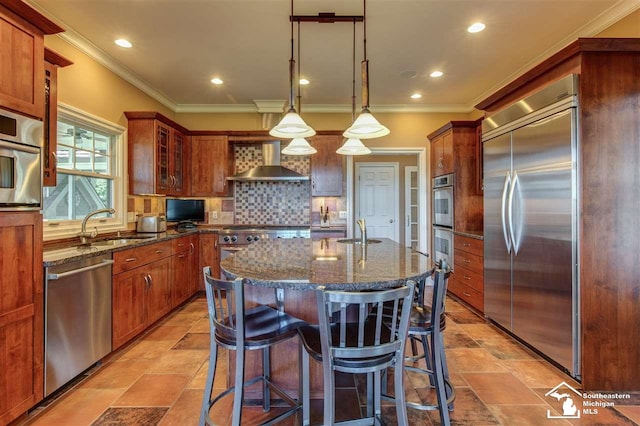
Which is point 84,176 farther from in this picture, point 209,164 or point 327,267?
point 327,267

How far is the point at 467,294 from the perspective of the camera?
396cm

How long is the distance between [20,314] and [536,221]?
3.54 meters

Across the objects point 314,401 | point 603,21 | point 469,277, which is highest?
point 603,21

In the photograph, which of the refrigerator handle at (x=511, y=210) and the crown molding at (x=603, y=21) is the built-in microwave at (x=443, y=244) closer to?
the refrigerator handle at (x=511, y=210)

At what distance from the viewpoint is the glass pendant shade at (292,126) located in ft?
7.18

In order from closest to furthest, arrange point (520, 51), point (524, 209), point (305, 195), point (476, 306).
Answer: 1. point (524, 209)
2. point (520, 51)
3. point (476, 306)
4. point (305, 195)

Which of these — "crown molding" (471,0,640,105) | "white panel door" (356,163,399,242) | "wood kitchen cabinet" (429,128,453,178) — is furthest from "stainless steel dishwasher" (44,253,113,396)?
"white panel door" (356,163,399,242)

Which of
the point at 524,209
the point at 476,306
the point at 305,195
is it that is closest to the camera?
the point at 524,209

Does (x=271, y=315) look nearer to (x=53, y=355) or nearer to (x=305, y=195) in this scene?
(x=53, y=355)

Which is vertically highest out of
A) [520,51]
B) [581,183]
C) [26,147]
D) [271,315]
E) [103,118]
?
[520,51]

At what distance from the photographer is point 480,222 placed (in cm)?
425

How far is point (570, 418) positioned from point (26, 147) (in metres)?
3.54

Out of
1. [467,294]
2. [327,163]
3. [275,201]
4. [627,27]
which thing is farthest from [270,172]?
[627,27]

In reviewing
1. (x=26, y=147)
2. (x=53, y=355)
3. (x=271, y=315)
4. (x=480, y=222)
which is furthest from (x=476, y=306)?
(x=26, y=147)
